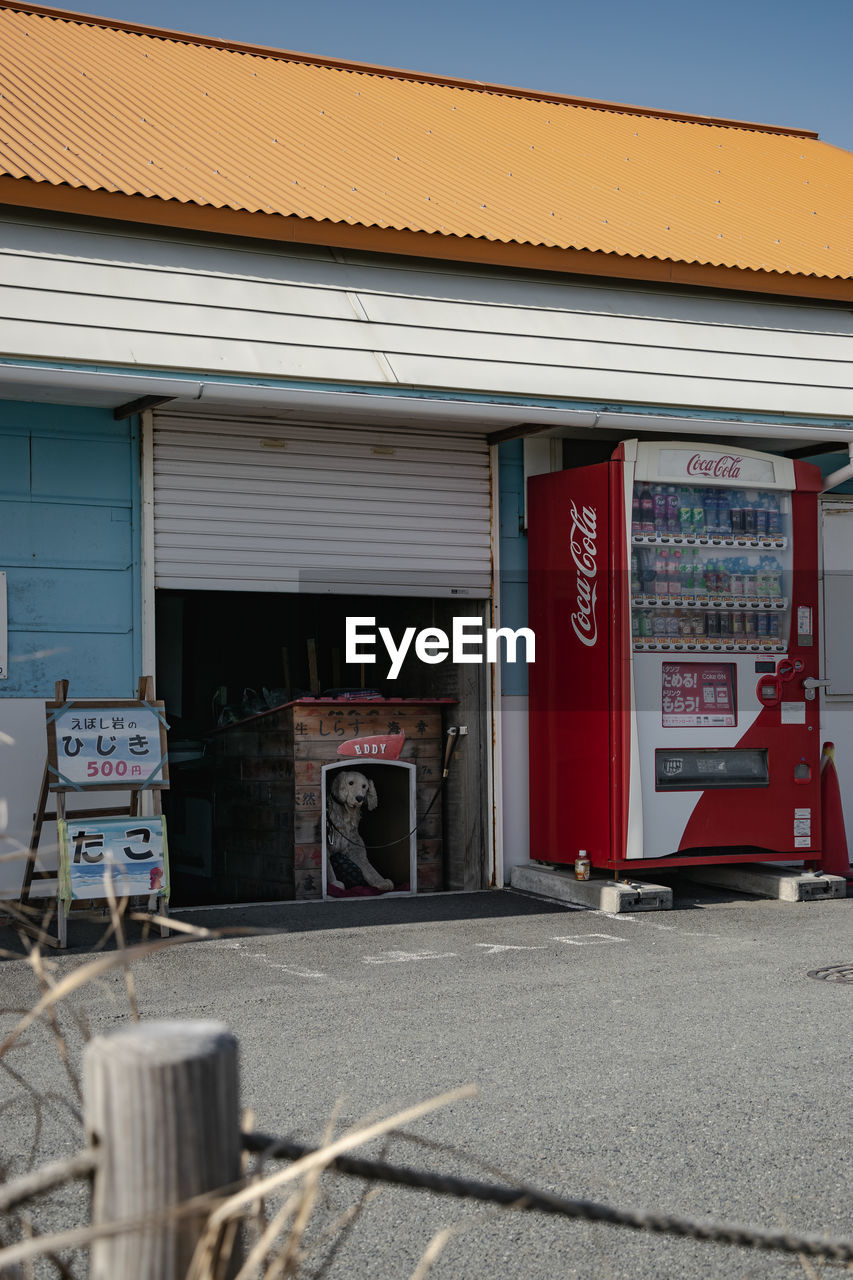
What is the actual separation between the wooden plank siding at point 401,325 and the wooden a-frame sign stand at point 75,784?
6.78 ft

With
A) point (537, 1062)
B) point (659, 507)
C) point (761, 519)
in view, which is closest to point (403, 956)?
point (537, 1062)

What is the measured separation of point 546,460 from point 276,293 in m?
2.76

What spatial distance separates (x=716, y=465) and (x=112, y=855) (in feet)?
16.3

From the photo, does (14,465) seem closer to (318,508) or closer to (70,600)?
(70,600)

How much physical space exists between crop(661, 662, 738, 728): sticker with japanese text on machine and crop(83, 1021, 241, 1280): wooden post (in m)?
8.17

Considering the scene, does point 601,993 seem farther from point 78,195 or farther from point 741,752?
point 78,195

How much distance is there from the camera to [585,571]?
973 centimetres

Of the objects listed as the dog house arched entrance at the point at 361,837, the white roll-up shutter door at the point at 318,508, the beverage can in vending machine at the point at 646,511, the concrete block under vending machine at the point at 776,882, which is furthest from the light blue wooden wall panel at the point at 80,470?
the concrete block under vending machine at the point at 776,882

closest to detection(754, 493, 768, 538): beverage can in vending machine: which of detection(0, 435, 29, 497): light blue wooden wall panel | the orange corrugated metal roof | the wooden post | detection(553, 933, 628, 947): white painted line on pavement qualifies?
the orange corrugated metal roof

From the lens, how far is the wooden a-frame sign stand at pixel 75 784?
809 cm

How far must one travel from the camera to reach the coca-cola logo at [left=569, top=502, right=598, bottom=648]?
965 cm

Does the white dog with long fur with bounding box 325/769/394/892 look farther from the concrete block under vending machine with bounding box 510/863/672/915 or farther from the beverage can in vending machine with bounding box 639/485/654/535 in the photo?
the beverage can in vending machine with bounding box 639/485/654/535

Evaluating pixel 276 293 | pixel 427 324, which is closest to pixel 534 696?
pixel 427 324

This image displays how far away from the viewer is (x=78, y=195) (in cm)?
818
